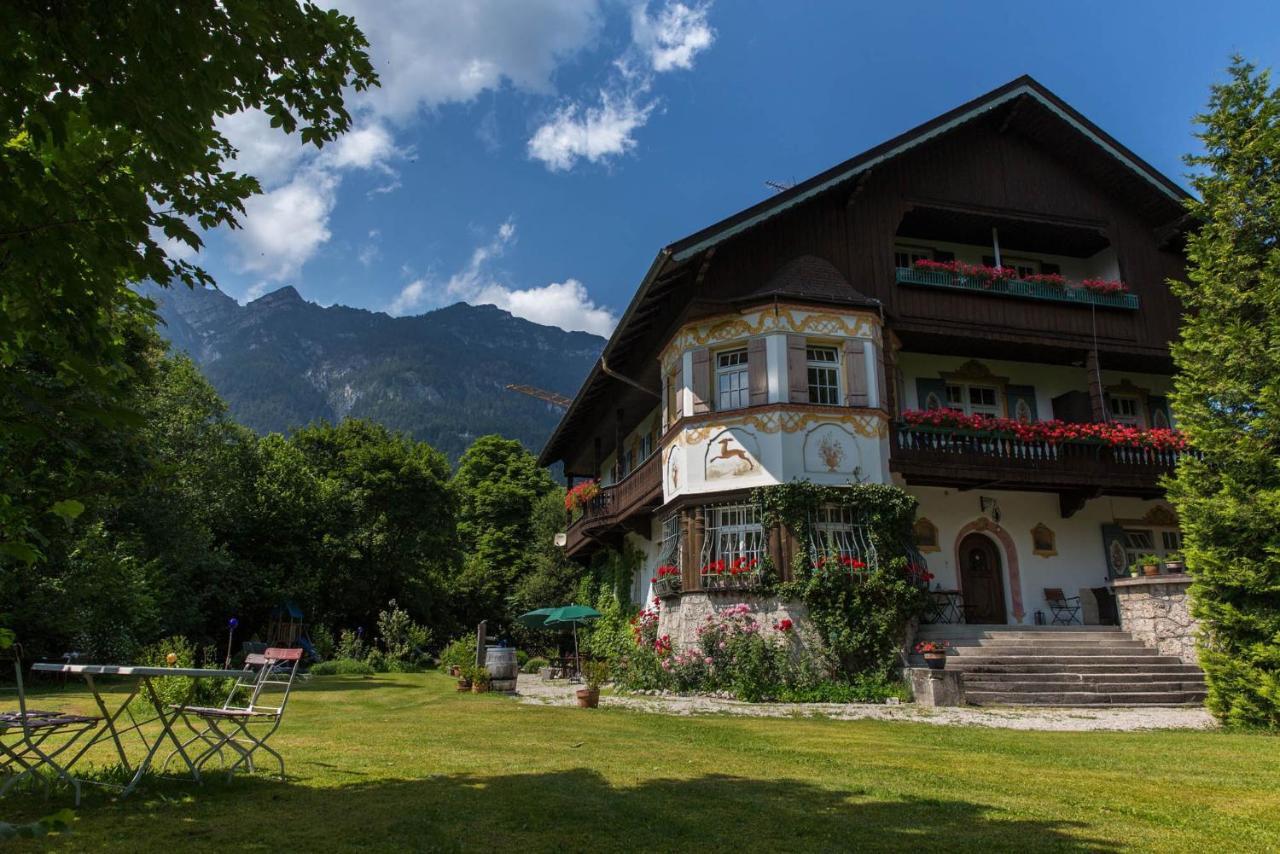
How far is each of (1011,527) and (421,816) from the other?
1647 centimetres

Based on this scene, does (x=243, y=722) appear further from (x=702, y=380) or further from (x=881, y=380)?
(x=881, y=380)

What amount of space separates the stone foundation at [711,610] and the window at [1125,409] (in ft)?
34.2

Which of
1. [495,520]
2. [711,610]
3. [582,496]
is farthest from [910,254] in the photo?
[495,520]

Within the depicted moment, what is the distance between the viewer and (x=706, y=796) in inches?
216

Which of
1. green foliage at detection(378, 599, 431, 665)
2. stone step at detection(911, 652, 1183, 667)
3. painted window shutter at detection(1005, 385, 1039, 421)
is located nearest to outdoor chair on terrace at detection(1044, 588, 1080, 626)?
stone step at detection(911, 652, 1183, 667)

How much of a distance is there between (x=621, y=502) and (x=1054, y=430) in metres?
10.2

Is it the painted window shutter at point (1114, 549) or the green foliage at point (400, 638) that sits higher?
the painted window shutter at point (1114, 549)

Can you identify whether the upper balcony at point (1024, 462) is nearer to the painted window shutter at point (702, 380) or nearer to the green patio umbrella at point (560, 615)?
the painted window shutter at point (702, 380)

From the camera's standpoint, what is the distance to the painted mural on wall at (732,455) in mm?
15922

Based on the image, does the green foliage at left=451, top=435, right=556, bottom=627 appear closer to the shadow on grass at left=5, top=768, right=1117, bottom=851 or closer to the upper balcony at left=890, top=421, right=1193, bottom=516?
the upper balcony at left=890, top=421, right=1193, bottom=516

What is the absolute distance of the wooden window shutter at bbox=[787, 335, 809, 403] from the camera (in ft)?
52.4

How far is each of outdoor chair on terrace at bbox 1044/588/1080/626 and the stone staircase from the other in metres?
2.33

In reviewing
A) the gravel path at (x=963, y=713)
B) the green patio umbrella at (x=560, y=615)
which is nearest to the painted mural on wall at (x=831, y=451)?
the gravel path at (x=963, y=713)

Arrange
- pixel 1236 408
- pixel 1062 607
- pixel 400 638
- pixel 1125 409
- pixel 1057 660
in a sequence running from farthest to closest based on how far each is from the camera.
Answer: pixel 400 638
pixel 1125 409
pixel 1062 607
pixel 1057 660
pixel 1236 408
